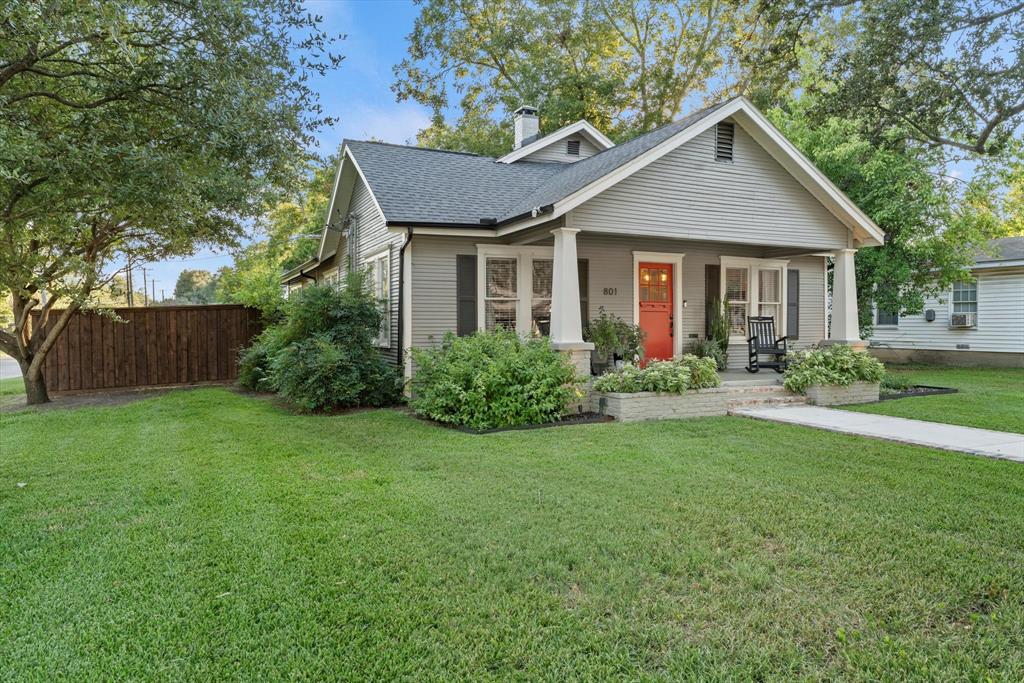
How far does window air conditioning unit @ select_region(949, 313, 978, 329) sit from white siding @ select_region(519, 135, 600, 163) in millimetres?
11241

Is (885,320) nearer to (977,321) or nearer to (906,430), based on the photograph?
(977,321)

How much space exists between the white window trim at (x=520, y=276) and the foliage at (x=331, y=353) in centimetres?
179

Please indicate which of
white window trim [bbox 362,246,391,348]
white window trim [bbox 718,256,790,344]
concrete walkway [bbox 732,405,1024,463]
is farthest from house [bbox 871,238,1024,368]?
white window trim [bbox 362,246,391,348]

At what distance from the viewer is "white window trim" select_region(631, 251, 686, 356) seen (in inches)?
434

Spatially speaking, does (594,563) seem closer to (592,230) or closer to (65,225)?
(592,230)

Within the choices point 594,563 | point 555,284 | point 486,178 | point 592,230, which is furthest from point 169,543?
point 486,178

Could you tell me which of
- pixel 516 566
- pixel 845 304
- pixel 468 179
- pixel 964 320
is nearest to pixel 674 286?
pixel 845 304

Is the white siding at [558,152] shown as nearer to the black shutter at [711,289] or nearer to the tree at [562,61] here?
the black shutter at [711,289]

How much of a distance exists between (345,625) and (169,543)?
1.66 m

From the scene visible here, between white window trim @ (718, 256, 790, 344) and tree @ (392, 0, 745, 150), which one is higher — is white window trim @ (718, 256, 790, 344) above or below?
below

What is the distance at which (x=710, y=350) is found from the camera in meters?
11.2

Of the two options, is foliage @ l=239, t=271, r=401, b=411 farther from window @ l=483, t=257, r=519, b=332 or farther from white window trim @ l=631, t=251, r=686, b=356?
white window trim @ l=631, t=251, r=686, b=356

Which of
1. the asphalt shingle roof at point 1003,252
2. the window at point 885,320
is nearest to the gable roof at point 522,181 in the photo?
the asphalt shingle roof at point 1003,252

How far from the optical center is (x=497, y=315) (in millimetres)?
10297
